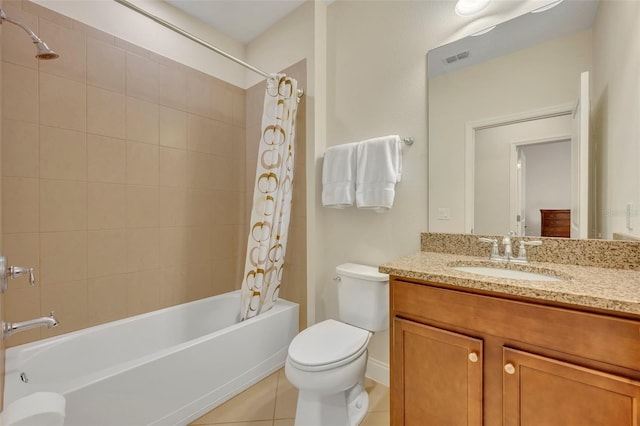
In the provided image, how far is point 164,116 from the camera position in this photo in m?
2.01

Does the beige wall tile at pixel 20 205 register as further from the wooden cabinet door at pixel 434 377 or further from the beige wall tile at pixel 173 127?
the wooden cabinet door at pixel 434 377

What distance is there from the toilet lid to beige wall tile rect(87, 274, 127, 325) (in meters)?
1.23

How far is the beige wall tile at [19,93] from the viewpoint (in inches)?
55.6

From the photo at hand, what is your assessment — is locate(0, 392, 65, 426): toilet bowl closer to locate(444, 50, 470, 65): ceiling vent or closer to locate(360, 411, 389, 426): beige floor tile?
locate(360, 411, 389, 426): beige floor tile

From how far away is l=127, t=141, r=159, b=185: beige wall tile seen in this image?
6.07 ft

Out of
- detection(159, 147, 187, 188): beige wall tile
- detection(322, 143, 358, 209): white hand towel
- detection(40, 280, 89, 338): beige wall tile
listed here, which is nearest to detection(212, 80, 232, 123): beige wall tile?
detection(159, 147, 187, 188): beige wall tile

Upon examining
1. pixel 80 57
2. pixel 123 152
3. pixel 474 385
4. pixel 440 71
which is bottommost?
pixel 474 385

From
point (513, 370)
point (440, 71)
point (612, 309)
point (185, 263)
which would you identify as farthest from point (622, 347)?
point (185, 263)

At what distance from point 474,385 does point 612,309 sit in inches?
18.7

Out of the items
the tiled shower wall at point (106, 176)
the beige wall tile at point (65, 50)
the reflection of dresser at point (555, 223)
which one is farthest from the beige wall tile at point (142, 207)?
the reflection of dresser at point (555, 223)

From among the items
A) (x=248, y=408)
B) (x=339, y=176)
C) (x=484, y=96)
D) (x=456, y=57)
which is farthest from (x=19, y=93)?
(x=484, y=96)

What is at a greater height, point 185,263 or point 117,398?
point 185,263

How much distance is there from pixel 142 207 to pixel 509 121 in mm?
2289

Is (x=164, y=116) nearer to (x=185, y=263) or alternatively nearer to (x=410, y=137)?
(x=185, y=263)
